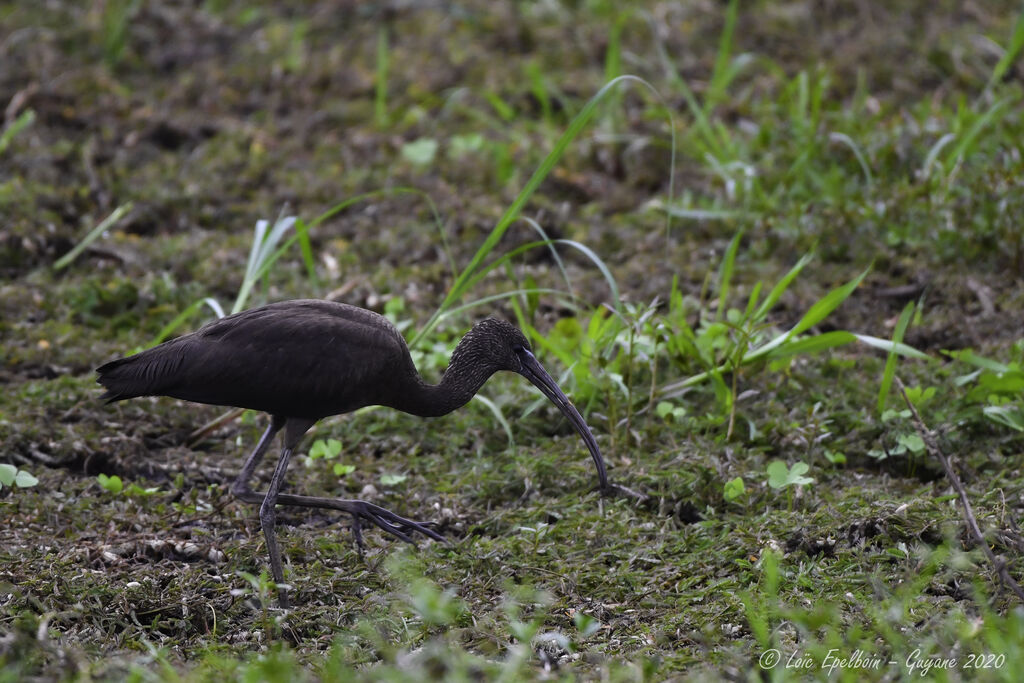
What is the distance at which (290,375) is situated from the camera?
413 cm

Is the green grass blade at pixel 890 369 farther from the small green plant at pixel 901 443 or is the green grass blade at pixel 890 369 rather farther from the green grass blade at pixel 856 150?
the green grass blade at pixel 856 150

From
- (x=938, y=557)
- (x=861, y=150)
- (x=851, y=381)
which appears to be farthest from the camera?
(x=861, y=150)

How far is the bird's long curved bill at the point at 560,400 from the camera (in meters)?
4.43

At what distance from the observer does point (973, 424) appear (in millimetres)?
4742

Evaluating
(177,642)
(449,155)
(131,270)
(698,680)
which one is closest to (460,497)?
(177,642)

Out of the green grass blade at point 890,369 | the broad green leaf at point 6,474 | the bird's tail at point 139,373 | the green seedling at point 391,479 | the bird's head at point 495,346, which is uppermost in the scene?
the bird's tail at point 139,373

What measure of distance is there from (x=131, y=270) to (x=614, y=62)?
3256mm

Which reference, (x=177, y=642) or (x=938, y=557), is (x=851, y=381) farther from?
(x=177, y=642)

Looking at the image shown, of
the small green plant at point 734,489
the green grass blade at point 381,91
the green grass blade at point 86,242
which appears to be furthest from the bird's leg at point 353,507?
the green grass blade at point 381,91

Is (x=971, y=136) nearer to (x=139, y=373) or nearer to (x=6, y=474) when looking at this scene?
(x=139, y=373)

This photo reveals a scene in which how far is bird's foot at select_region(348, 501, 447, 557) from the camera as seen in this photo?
4242mm

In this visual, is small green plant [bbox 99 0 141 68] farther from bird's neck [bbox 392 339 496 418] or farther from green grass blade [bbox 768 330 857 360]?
green grass blade [bbox 768 330 857 360]

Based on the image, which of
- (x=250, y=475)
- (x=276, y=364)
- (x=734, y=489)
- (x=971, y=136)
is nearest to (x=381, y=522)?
(x=250, y=475)

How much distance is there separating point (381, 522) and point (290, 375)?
657 millimetres
